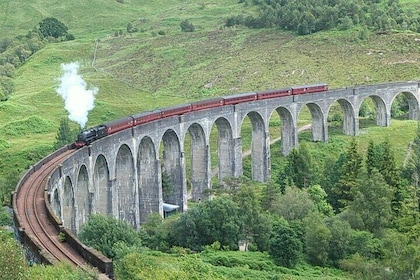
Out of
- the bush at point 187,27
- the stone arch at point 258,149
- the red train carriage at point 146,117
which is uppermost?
the bush at point 187,27

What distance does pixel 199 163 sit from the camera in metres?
67.7

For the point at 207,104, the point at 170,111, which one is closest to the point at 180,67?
the point at 207,104

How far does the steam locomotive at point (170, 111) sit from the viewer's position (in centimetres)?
5323

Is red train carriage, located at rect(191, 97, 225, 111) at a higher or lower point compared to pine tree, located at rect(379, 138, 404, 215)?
higher

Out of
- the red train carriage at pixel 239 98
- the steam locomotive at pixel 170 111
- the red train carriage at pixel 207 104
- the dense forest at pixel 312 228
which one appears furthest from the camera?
the red train carriage at pixel 239 98

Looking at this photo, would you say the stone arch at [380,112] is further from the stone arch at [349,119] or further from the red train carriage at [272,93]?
the red train carriage at [272,93]

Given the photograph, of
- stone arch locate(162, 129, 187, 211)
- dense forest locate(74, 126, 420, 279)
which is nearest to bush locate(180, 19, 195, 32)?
stone arch locate(162, 129, 187, 211)

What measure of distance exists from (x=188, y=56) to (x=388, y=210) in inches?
2898

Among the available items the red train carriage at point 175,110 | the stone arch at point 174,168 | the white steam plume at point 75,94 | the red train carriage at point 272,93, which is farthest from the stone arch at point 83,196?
the red train carriage at point 272,93

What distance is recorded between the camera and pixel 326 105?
7925cm

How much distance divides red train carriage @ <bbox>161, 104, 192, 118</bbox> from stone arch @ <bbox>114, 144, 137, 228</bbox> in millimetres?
6950

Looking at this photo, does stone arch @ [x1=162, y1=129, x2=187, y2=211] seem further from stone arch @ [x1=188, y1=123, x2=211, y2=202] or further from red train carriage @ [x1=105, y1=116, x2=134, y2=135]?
red train carriage @ [x1=105, y1=116, x2=134, y2=135]

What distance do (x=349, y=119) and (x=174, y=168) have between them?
89.6 feet

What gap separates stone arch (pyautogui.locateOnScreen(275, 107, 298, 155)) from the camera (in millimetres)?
76562
